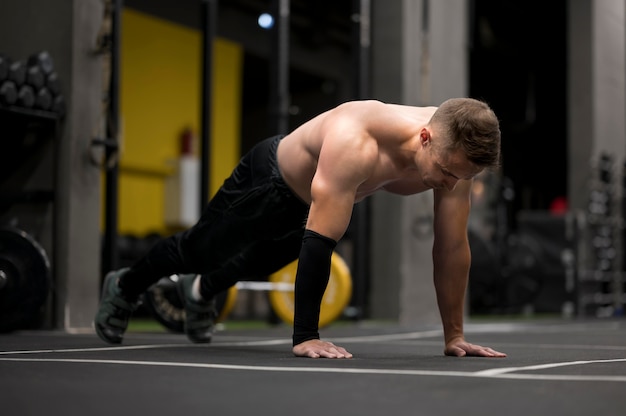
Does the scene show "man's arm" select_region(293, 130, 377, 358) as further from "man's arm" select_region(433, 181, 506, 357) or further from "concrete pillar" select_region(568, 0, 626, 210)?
"concrete pillar" select_region(568, 0, 626, 210)

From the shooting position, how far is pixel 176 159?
901 cm

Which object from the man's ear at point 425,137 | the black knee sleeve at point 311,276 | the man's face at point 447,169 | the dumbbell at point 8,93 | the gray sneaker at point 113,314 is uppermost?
the dumbbell at point 8,93

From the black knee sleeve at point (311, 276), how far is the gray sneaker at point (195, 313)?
2.76ft

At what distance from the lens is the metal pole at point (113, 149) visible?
178 inches

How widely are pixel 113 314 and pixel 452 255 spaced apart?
43.8 inches

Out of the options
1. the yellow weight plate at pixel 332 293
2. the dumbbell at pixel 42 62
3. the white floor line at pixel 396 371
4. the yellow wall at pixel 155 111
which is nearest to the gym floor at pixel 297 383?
the white floor line at pixel 396 371

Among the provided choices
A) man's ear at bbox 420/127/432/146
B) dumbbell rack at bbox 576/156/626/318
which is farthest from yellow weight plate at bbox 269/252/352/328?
dumbbell rack at bbox 576/156/626/318

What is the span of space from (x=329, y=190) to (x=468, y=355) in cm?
63

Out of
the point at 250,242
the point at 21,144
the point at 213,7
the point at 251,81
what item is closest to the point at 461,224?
the point at 250,242

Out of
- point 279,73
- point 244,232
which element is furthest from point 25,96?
point 279,73

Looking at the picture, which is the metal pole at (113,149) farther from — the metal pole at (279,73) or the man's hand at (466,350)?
the man's hand at (466,350)

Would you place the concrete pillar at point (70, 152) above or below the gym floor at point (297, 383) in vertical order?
above

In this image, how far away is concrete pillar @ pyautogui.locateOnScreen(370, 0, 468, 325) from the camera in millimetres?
6469

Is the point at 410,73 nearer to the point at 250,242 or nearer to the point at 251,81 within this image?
the point at 250,242
